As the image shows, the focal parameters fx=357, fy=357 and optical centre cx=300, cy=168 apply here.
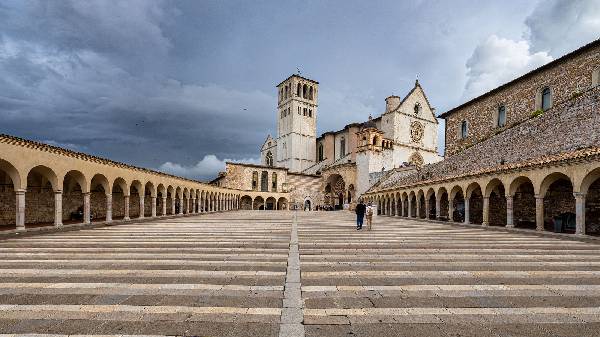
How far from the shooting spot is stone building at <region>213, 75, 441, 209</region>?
5656cm

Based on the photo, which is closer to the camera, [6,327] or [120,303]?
[6,327]

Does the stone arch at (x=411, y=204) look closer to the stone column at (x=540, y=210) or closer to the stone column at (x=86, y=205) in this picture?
the stone column at (x=540, y=210)

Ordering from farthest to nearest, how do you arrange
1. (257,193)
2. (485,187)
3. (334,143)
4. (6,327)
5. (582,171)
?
(334,143) → (257,193) → (485,187) → (582,171) → (6,327)

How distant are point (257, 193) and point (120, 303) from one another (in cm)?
5564

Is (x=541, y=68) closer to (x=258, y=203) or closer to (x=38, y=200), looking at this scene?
(x=38, y=200)

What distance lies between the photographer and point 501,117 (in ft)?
115

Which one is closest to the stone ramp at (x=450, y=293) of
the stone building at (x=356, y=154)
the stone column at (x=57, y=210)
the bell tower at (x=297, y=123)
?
the stone column at (x=57, y=210)

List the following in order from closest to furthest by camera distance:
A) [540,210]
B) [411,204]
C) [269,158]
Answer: [540,210], [411,204], [269,158]

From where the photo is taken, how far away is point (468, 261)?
28.6ft

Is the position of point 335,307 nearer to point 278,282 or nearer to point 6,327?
point 278,282

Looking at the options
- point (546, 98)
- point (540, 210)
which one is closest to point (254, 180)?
point (546, 98)

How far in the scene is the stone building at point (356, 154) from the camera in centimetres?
5656

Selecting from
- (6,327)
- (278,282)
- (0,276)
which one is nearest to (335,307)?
(278,282)

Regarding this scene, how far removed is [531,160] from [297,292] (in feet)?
60.0
